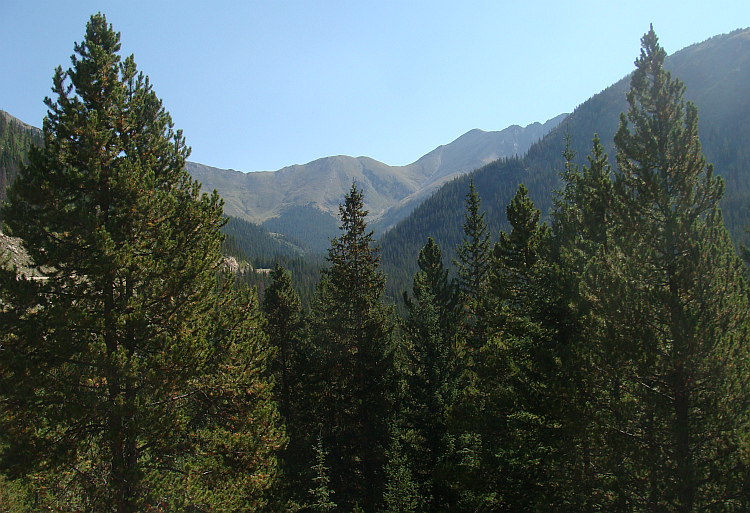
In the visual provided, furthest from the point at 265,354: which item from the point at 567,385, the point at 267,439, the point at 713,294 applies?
the point at 713,294

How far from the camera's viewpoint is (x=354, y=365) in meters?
18.3

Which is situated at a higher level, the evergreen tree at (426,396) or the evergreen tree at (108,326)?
the evergreen tree at (108,326)

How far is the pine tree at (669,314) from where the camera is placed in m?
8.49

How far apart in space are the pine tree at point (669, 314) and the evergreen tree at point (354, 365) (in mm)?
10178

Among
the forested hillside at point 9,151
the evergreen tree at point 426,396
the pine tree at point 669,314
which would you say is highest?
the forested hillside at point 9,151

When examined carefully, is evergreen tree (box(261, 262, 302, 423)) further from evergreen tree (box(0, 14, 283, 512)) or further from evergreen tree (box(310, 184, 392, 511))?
evergreen tree (box(0, 14, 283, 512))

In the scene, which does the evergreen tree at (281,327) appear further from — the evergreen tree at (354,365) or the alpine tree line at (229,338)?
the alpine tree line at (229,338)

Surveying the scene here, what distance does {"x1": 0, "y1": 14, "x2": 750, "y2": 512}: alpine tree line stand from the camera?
8.44 m

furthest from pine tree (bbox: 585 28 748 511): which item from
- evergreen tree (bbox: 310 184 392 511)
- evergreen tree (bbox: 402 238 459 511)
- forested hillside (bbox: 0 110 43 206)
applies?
forested hillside (bbox: 0 110 43 206)

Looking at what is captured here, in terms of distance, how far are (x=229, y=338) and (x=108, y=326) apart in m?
2.80

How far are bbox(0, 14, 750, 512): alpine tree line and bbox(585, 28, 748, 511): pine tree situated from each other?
0.05 m

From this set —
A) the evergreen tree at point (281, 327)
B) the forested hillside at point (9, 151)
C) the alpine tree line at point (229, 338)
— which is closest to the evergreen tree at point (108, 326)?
the alpine tree line at point (229, 338)

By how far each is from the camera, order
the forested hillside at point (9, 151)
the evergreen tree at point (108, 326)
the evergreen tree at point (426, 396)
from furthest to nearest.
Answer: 1. the forested hillside at point (9, 151)
2. the evergreen tree at point (426, 396)
3. the evergreen tree at point (108, 326)

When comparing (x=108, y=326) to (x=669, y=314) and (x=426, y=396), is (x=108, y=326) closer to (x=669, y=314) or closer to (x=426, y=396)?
(x=669, y=314)
